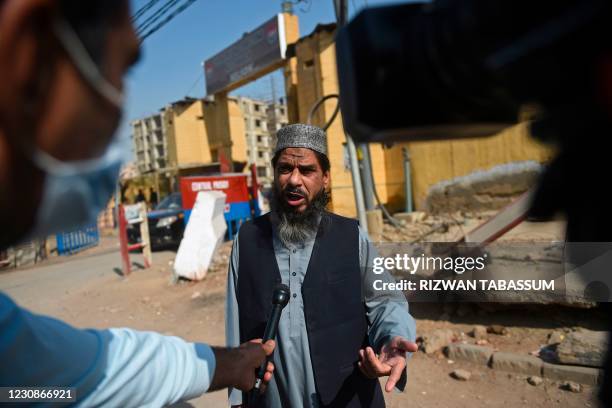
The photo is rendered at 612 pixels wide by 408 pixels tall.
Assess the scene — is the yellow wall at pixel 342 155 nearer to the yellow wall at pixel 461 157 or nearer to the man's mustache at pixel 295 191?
the yellow wall at pixel 461 157

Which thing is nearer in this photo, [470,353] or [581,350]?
[581,350]

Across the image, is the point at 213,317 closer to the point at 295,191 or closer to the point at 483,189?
the point at 295,191

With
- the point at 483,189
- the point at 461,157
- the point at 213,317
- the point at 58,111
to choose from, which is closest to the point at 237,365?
the point at 58,111

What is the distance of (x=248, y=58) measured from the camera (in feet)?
59.1

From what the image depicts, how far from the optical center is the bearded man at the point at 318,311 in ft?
6.27

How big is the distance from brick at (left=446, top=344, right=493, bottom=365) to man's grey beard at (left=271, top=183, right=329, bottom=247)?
93.3 inches

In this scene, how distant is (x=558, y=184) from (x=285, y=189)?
1.95 m

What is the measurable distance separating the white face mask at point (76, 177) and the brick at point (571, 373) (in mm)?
3802

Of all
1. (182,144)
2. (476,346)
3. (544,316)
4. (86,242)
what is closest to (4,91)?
(476,346)

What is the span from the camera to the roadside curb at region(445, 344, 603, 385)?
3316 millimetres

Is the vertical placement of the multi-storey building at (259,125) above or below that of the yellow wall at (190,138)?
above

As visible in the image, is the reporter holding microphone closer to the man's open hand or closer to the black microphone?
the black microphone

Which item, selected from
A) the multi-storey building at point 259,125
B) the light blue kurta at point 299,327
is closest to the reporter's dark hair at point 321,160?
the light blue kurta at point 299,327

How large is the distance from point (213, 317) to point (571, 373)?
4205mm
